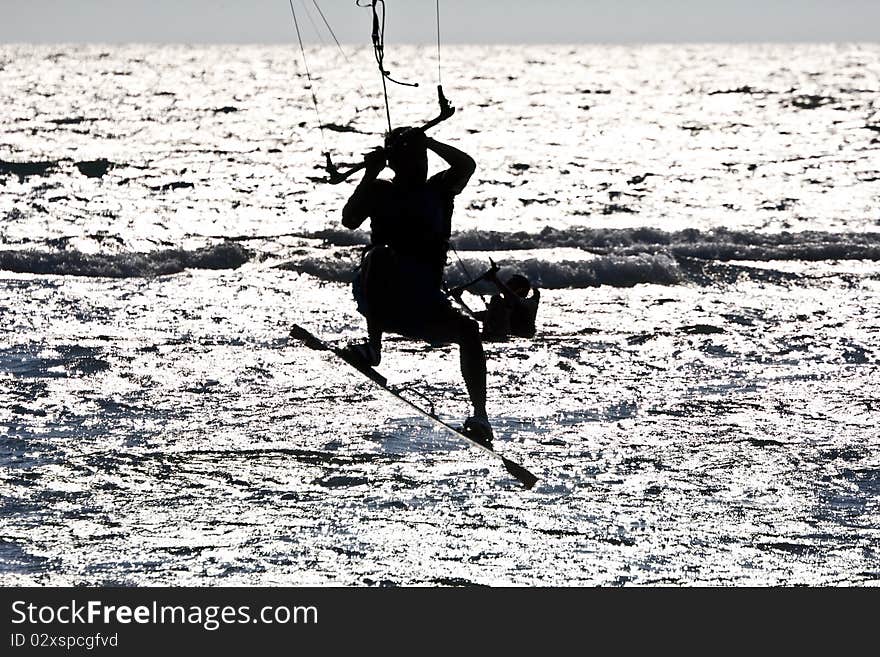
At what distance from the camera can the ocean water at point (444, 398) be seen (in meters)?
8.55

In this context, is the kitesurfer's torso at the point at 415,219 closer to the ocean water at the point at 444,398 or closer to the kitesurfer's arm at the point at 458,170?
the kitesurfer's arm at the point at 458,170

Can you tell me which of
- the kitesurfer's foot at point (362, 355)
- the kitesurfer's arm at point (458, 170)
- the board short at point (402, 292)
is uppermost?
the kitesurfer's arm at point (458, 170)

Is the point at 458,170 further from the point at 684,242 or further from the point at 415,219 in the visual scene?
the point at 684,242

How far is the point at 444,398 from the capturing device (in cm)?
1199

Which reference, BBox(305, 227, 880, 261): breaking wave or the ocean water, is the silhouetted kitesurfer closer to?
the ocean water

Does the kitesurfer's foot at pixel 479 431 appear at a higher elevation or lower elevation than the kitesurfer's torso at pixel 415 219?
lower

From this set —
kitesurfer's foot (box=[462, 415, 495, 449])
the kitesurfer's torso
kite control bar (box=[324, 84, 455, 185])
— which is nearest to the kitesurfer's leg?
kitesurfer's foot (box=[462, 415, 495, 449])

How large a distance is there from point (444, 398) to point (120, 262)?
28.6 ft

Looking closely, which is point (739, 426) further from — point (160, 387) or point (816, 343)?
point (160, 387)

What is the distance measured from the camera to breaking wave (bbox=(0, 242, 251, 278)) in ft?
61.1

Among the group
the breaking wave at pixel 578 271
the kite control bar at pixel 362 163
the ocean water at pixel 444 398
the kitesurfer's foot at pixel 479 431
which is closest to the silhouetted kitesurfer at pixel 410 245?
the kite control bar at pixel 362 163

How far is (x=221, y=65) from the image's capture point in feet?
315

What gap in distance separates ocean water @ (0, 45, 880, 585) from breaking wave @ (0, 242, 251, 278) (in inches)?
2.7

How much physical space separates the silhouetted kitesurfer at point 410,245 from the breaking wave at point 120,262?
1126cm
